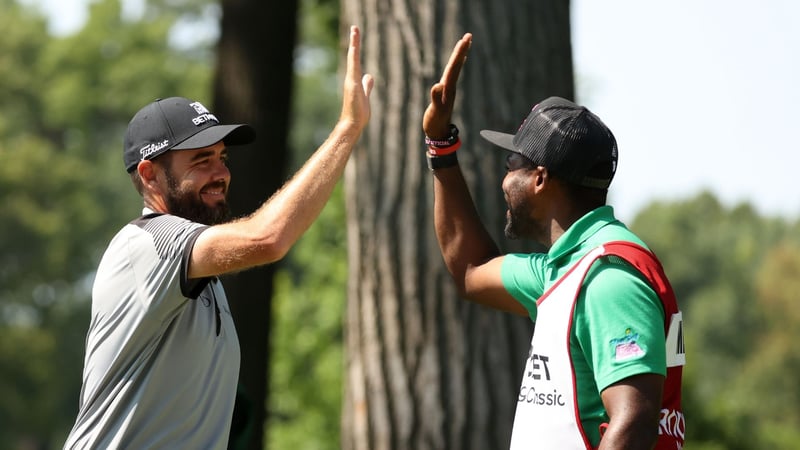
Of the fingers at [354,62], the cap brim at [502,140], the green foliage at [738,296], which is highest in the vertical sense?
the fingers at [354,62]

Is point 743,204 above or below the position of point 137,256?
below

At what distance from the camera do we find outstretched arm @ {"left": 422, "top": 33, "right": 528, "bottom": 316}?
4773 millimetres

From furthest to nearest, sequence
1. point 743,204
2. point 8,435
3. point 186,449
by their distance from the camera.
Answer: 1. point 743,204
2. point 8,435
3. point 186,449

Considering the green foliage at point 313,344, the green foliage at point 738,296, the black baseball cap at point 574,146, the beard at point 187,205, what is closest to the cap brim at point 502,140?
the black baseball cap at point 574,146

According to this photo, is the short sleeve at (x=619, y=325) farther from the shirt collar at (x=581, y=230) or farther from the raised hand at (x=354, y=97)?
the raised hand at (x=354, y=97)

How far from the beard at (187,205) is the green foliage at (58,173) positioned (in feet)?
154

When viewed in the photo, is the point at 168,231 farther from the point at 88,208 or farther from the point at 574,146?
the point at 88,208

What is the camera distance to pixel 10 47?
2272 inches

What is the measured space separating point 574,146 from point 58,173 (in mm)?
52493

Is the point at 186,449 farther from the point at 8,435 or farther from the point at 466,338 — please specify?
the point at 8,435

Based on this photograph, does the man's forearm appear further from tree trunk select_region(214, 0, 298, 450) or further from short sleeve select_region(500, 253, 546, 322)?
tree trunk select_region(214, 0, 298, 450)

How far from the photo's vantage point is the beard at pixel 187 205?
436cm

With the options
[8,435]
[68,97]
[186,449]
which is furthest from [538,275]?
[68,97]

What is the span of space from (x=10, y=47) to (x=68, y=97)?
330 cm
